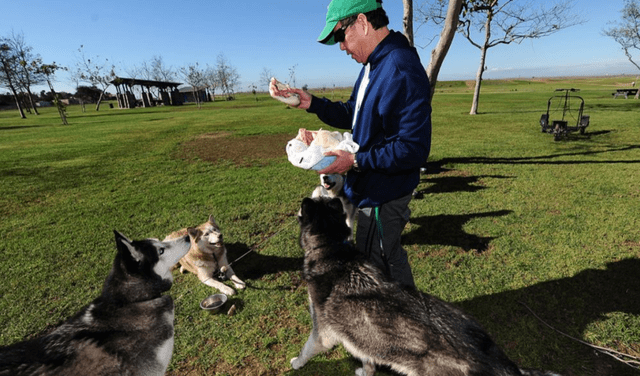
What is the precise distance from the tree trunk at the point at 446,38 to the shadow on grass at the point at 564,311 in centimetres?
609

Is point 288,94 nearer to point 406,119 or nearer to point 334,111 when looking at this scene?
point 334,111

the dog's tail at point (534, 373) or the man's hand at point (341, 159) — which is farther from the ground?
the man's hand at point (341, 159)

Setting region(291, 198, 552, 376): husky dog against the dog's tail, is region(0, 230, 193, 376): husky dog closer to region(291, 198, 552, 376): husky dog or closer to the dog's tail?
region(291, 198, 552, 376): husky dog

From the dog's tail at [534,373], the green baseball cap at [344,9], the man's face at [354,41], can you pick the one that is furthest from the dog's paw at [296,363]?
the green baseball cap at [344,9]

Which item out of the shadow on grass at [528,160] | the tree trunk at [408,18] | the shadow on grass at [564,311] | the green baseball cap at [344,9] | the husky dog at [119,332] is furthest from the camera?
the shadow on grass at [528,160]

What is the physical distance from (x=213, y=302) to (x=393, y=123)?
369 cm

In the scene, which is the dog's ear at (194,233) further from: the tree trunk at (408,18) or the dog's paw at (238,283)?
the tree trunk at (408,18)

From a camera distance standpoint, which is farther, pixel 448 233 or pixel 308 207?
pixel 448 233

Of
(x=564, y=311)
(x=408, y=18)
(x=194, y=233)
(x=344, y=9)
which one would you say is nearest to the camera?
(x=344, y=9)

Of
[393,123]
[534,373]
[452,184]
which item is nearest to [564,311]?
[534,373]

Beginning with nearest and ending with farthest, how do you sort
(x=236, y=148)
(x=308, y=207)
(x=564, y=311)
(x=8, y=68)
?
(x=308, y=207) < (x=564, y=311) < (x=236, y=148) < (x=8, y=68)

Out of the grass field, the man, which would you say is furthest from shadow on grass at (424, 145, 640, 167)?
the man

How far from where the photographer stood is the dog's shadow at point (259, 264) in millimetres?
5102

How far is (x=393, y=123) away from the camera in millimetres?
2414
